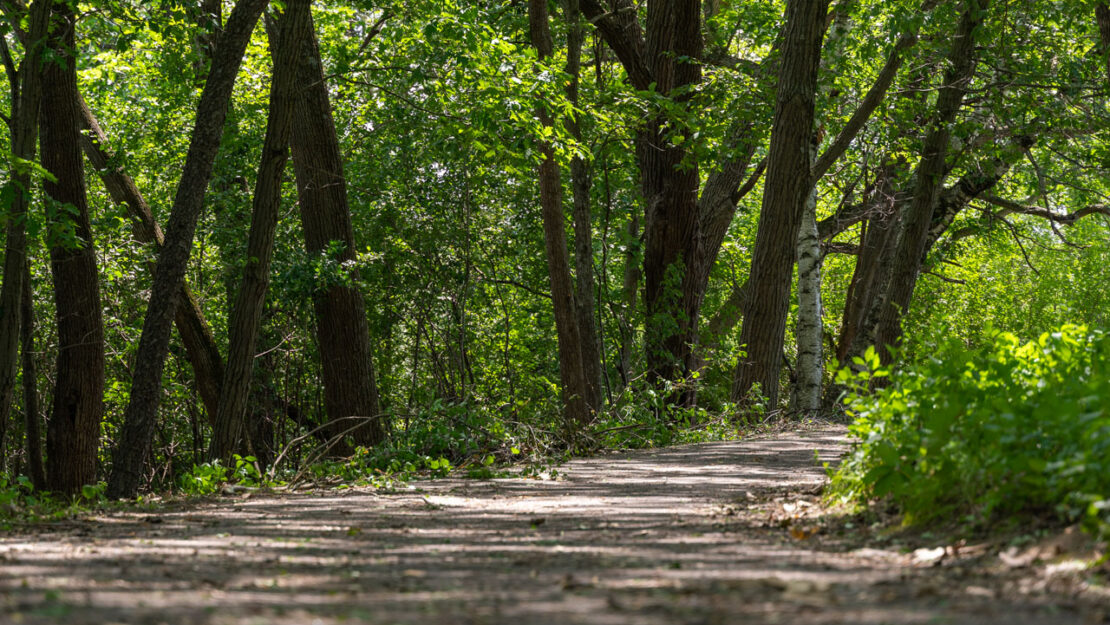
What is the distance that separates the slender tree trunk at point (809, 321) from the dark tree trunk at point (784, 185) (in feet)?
16.0

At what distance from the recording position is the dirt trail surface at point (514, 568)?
3037 millimetres

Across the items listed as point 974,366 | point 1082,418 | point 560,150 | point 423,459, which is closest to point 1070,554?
point 1082,418

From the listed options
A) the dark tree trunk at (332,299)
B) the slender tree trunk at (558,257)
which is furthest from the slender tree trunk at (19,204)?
the slender tree trunk at (558,257)

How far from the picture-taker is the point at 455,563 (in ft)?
13.9

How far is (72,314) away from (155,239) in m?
1.87

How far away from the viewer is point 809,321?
1978 cm

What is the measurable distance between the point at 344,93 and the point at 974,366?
49.5 feet

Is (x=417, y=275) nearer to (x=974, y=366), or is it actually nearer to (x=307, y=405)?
(x=307, y=405)

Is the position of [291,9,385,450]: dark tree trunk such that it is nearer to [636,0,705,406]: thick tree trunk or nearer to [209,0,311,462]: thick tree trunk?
[209,0,311,462]: thick tree trunk

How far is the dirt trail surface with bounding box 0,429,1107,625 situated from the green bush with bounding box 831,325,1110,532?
0.97ft

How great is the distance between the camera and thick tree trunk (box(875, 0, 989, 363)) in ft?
55.9

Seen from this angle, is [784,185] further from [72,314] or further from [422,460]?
[72,314]

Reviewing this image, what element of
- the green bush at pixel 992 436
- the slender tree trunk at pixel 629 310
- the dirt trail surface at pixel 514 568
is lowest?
the dirt trail surface at pixel 514 568

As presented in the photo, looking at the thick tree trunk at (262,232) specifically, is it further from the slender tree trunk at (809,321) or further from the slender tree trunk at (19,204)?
the slender tree trunk at (809,321)
